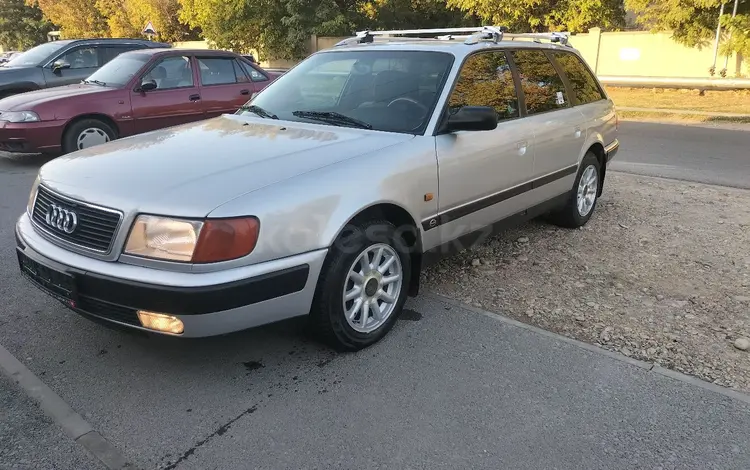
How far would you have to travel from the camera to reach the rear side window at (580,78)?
5.35m

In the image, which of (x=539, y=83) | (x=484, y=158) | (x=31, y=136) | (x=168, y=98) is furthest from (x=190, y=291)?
(x=168, y=98)

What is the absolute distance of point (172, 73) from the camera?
9.04 m

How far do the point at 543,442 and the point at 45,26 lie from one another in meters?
56.3

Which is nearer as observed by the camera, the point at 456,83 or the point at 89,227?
the point at 89,227

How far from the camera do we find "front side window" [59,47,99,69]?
11.1 metres

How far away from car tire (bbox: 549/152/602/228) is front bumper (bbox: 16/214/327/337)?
323 cm

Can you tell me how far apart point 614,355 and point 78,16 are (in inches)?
1825

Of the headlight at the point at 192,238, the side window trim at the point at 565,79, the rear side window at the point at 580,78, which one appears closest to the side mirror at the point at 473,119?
the headlight at the point at 192,238

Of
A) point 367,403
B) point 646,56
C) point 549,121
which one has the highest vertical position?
point 549,121

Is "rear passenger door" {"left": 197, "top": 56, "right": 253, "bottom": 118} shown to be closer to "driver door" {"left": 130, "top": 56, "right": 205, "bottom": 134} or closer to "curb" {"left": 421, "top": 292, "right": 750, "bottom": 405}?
"driver door" {"left": 130, "top": 56, "right": 205, "bottom": 134}

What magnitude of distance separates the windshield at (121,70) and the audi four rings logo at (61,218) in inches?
241

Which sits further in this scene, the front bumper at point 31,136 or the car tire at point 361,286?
the front bumper at point 31,136

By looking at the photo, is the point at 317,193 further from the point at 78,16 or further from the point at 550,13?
the point at 78,16

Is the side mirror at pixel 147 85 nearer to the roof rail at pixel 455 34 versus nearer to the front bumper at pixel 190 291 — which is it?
the roof rail at pixel 455 34
